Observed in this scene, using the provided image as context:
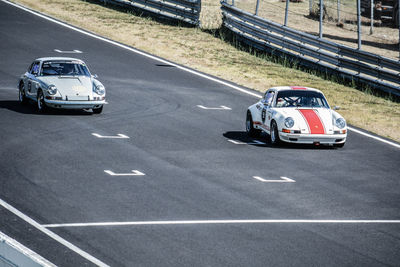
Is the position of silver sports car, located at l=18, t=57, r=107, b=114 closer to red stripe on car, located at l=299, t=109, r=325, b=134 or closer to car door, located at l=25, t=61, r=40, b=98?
car door, located at l=25, t=61, r=40, b=98

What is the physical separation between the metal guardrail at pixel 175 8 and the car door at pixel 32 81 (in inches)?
555

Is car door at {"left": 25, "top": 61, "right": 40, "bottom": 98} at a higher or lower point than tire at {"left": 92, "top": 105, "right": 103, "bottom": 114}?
higher

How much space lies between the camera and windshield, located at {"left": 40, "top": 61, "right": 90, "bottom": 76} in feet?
67.2

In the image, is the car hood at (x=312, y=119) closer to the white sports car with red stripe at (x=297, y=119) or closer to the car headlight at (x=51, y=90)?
the white sports car with red stripe at (x=297, y=119)

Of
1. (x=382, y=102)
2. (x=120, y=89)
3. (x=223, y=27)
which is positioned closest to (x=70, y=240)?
(x=120, y=89)

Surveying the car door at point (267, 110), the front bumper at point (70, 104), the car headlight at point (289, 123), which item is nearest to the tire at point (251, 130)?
the car door at point (267, 110)

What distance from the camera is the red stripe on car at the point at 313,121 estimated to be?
1748cm

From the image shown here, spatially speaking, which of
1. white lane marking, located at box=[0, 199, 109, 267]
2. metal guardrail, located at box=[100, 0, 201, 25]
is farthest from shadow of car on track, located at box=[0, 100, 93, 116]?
metal guardrail, located at box=[100, 0, 201, 25]

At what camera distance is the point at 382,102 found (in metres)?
24.4

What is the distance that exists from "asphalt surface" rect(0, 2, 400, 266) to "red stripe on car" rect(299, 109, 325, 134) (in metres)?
0.55

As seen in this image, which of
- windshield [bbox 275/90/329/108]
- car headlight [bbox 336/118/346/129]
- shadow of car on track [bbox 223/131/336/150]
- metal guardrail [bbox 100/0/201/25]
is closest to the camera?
car headlight [bbox 336/118/346/129]

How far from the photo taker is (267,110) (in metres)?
18.5

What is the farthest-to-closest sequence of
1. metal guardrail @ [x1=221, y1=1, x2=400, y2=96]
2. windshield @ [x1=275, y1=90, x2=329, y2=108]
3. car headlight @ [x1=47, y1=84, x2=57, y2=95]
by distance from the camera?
metal guardrail @ [x1=221, y1=1, x2=400, y2=96] → car headlight @ [x1=47, y1=84, x2=57, y2=95] → windshield @ [x1=275, y1=90, x2=329, y2=108]

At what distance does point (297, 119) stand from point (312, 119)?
379 mm
